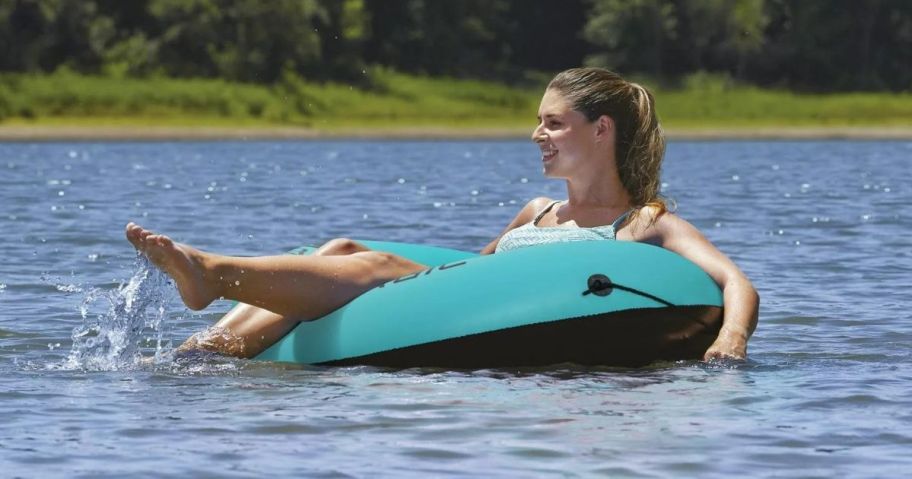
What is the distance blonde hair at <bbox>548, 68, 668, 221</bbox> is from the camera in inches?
252

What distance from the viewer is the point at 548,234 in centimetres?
662

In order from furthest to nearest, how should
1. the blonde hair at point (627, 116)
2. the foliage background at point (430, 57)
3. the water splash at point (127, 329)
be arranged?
1. the foliage background at point (430, 57)
2. the water splash at point (127, 329)
3. the blonde hair at point (627, 116)

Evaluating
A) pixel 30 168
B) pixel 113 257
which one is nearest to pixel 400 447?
pixel 113 257

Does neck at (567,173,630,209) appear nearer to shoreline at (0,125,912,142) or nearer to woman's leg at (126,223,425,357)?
woman's leg at (126,223,425,357)

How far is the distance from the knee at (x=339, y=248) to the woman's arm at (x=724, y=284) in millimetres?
1083

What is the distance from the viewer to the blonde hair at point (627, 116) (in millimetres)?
6402

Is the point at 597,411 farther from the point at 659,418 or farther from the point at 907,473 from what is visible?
the point at 907,473

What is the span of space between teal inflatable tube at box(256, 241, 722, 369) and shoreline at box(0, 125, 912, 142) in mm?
32930

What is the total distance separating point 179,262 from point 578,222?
4.79 feet

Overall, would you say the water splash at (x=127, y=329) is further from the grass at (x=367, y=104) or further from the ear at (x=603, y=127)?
the grass at (x=367, y=104)

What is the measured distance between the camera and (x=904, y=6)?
55.0 m

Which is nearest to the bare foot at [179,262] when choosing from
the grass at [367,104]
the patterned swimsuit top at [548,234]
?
the patterned swimsuit top at [548,234]

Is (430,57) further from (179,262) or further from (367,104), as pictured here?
(179,262)

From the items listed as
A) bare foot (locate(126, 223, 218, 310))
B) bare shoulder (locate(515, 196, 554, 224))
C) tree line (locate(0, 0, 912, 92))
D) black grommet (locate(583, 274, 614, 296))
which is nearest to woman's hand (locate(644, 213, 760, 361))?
black grommet (locate(583, 274, 614, 296))
